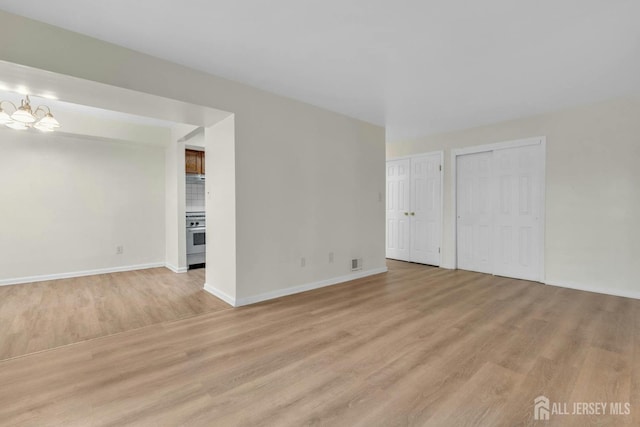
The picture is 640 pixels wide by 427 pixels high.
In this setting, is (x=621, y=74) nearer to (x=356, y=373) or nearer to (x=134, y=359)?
(x=356, y=373)

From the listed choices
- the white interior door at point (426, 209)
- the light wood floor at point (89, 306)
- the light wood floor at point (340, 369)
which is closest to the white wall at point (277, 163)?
the light wood floor at point (89, 306)

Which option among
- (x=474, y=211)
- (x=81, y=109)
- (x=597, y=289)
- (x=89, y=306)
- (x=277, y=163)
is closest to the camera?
(x=89, y=306)

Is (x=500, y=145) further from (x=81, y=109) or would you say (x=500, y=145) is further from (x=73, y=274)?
(x=73, y=274)

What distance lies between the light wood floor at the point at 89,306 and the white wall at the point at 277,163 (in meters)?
0.63

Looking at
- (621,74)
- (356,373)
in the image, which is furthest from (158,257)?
(621,74)

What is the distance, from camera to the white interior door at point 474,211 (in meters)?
4.86

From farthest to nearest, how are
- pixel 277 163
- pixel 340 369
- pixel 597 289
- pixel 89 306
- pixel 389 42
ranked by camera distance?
pixel 597 289 → pixel 277 163 → pixel 89 306 → pixel 389 42 → pixel 340 369

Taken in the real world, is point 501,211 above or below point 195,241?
above

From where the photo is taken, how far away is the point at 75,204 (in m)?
4.66

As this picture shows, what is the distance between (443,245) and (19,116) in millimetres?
6161

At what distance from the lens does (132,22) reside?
7.20ft

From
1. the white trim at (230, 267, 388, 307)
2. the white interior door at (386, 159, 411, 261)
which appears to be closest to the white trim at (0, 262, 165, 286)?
the white trim at (230, 267, 388, 307)

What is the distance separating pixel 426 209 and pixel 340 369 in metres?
4.25

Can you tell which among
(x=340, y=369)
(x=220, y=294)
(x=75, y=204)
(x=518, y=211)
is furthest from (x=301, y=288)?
(x=75, y=204)
